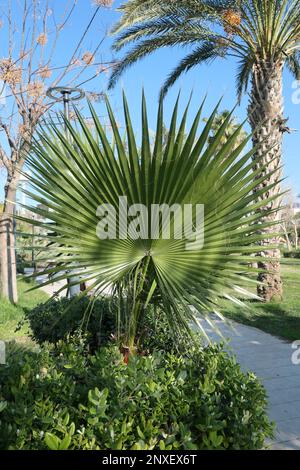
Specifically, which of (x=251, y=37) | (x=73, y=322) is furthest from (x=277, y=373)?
(x=251, y=37)

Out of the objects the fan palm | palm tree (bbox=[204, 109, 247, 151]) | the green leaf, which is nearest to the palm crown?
palm tree (bbox=[204, 109, 247, 151])

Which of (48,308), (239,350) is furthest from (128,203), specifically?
(239,350)

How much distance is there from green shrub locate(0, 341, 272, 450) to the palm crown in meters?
7.03

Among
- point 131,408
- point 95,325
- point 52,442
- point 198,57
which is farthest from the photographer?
point 198,57

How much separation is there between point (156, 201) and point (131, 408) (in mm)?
1258

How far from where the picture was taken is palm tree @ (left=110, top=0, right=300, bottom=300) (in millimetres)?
8406

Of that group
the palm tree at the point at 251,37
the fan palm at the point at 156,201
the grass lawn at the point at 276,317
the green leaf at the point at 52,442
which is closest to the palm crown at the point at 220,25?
the palm tree at the point at 251,37

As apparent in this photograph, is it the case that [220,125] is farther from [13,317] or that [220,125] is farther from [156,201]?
[13,317]

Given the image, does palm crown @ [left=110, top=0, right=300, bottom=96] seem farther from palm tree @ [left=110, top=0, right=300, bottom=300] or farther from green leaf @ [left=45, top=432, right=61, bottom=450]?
green leaf @ [left=45, top=432, right=61, bottom=450]

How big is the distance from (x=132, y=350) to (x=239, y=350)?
9.99 ft

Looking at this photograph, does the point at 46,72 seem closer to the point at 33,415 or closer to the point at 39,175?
the point at 39,175

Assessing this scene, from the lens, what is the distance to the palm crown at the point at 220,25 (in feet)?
27.5

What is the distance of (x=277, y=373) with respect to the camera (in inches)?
187

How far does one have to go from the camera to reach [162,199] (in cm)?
267
